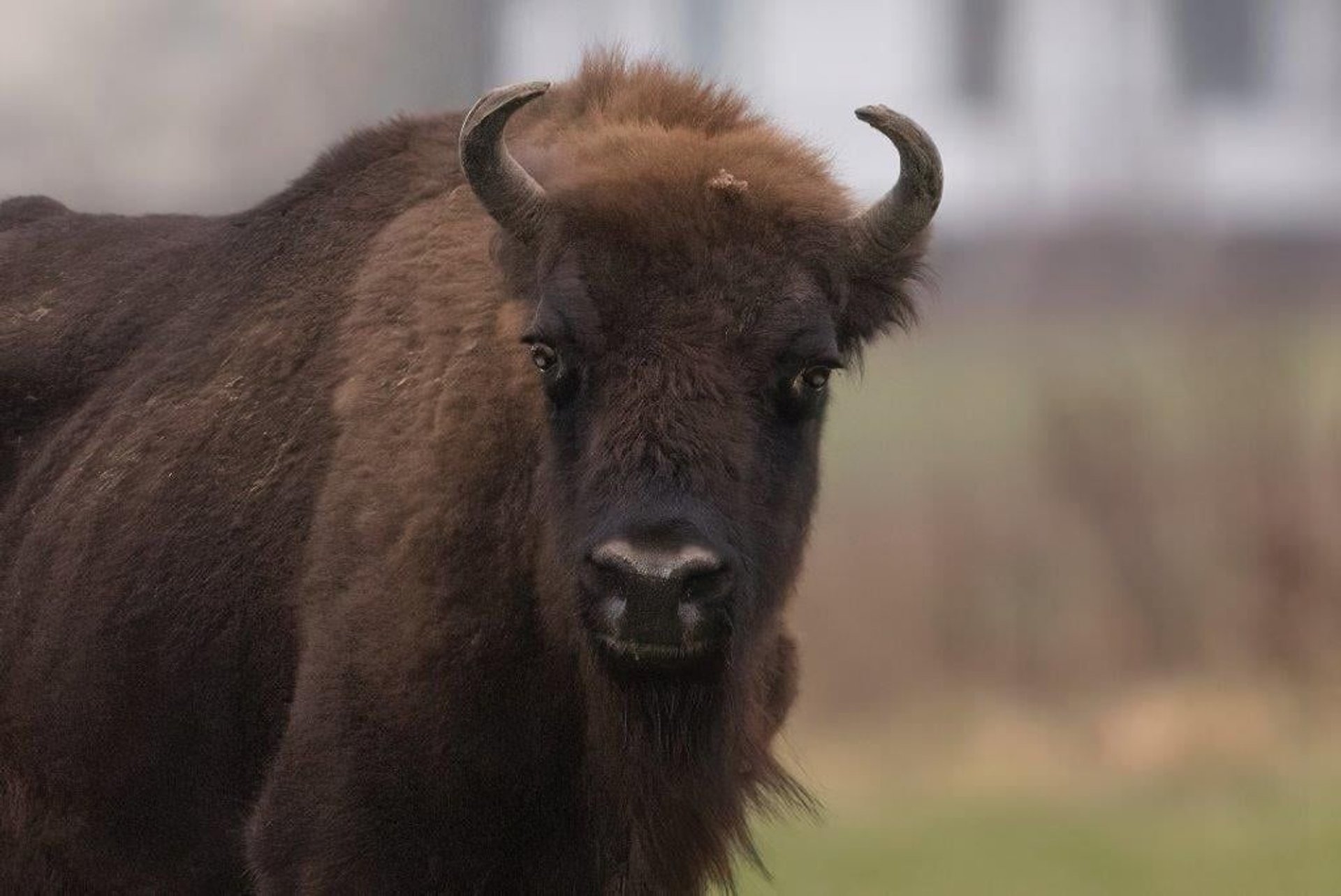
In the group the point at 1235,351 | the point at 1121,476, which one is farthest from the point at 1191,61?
the point at 1121,476

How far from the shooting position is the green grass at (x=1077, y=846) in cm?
1105

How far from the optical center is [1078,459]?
47.6 ft

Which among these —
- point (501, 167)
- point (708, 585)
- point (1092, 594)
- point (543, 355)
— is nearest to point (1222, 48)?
point (1092, 594)

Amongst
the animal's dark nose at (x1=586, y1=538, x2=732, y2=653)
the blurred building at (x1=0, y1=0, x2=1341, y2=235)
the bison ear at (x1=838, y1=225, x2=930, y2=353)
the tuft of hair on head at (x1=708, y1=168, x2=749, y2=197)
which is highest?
the blurred building at (x1=0, y1=0, x2=1341, y2=235)

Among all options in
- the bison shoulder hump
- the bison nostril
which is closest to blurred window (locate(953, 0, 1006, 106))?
the bison shoulder hump

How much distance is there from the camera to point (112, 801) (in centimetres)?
627

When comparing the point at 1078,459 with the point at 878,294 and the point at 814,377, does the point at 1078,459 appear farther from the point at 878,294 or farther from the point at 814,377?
the point at 814,377

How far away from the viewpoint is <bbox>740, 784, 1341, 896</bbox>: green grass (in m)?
11.1

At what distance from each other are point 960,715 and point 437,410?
8415mm

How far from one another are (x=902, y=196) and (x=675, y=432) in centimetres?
92

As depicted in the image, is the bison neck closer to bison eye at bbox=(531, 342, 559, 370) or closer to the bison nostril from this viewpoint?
the bison nostril

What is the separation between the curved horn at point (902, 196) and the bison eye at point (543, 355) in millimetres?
846

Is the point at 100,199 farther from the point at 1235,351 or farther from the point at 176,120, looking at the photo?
the point at 1235,351

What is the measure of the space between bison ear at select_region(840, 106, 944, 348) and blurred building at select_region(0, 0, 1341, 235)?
8547 millimetres
